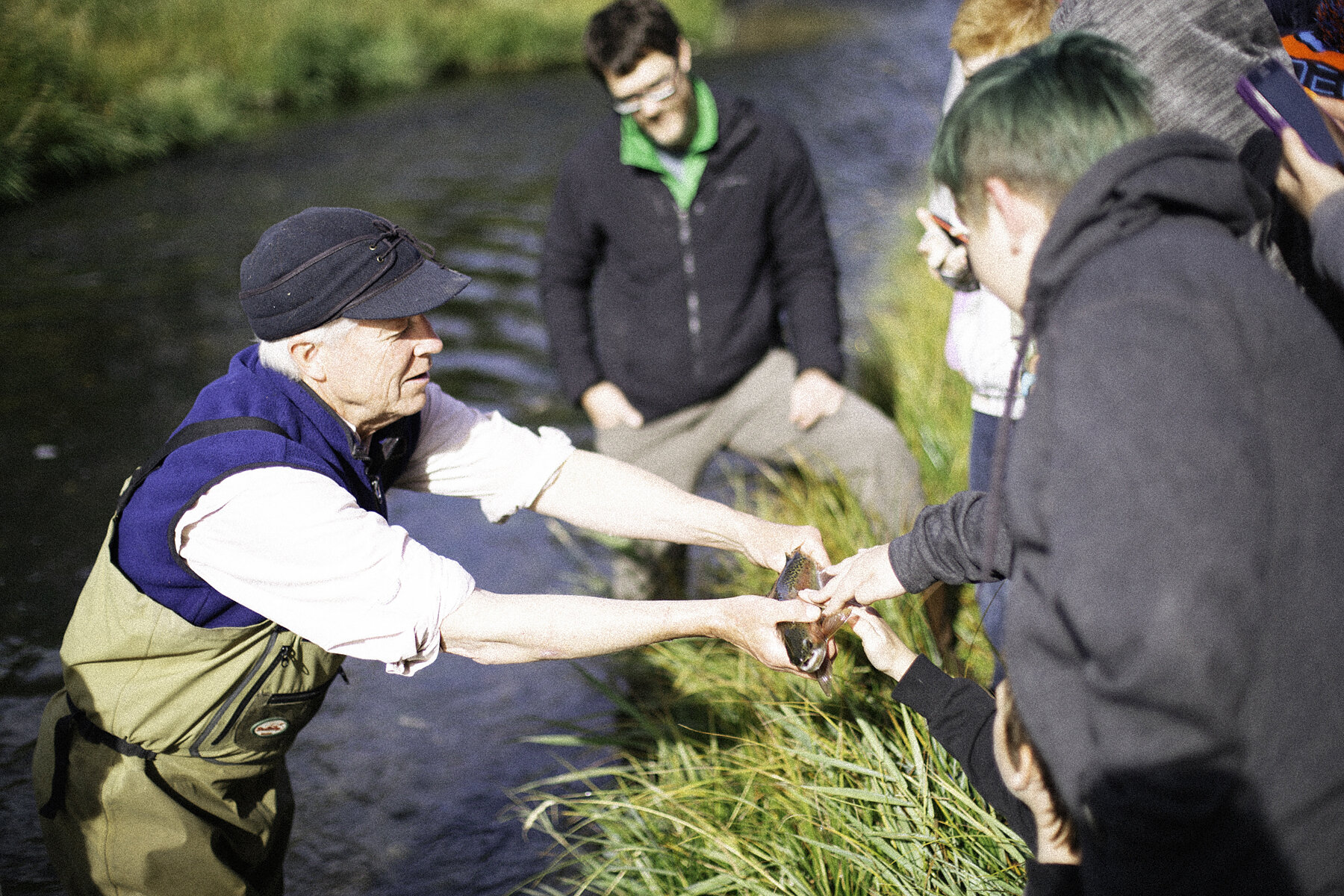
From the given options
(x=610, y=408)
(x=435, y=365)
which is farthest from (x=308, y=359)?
(x=435, y=365)

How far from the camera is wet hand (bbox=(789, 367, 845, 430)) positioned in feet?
14.2

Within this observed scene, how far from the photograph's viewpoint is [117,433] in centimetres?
711

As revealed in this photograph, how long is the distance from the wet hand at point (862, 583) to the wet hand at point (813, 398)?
1650 mm

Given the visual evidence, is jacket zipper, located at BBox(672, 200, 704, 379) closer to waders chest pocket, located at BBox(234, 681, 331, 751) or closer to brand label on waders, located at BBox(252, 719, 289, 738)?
waders chest pocket, located at BBox(234, 681, 331, 751)

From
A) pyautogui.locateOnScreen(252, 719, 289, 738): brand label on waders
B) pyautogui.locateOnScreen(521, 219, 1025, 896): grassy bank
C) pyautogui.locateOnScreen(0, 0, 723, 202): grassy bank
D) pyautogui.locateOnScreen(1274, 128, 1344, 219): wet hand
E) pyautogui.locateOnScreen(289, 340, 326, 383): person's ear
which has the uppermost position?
pyautogui.locateOnScreen(1274, 128, 1344, 219): wet hand

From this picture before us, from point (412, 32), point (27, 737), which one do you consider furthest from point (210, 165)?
point (27, 737)

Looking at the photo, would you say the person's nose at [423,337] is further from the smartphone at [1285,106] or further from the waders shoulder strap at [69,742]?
the smartphone at [1285,106]

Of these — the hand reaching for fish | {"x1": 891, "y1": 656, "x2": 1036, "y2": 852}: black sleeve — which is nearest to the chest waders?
the hand reaching for fish

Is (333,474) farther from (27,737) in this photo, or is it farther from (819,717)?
(27,737)

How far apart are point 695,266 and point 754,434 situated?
760 millimetres

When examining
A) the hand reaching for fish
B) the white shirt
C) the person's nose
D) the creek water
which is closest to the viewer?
the white shirt

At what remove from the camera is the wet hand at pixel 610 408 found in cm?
449

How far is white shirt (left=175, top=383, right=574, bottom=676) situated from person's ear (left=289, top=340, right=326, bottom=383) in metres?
0.32

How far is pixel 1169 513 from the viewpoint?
4.61 ft
